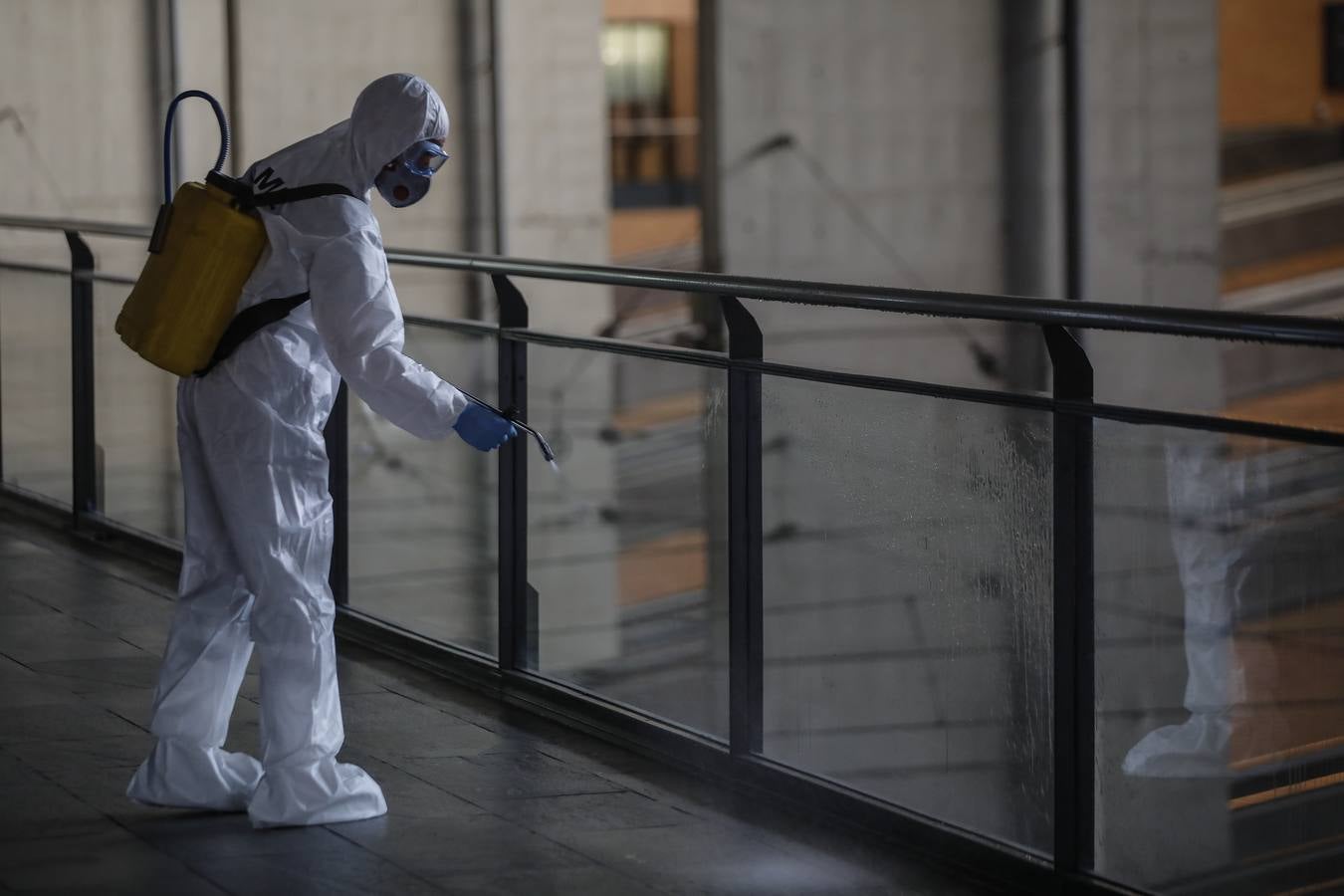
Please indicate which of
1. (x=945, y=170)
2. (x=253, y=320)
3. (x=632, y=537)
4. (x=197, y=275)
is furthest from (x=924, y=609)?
(x=632, y=537)

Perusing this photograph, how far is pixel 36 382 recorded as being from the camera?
741 cm

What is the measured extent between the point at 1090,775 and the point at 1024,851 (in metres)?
0.22

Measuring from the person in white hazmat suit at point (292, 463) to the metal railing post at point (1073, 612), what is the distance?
3.26 feet

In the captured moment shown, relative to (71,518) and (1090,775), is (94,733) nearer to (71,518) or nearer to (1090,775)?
(1090,775)

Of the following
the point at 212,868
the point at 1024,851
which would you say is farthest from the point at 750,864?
the point at 212,868

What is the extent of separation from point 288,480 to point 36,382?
4259mm

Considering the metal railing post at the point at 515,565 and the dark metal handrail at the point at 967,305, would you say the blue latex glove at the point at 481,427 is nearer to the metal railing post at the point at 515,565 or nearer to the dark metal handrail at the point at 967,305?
the dark metal handrail at the point at 967,305

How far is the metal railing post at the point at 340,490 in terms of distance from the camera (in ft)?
17.3

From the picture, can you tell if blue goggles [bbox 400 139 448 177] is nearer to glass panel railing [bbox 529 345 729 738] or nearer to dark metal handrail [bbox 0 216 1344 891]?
dark metal handrail [bbox 0 216 1344 891]

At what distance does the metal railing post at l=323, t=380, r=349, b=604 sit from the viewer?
17.3 ft

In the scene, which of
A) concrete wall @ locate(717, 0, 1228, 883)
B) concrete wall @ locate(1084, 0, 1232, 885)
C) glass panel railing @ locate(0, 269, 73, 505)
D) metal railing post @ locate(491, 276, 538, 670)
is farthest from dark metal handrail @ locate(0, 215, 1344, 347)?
concrete wall @ locate(717, 0, 1228, 883)

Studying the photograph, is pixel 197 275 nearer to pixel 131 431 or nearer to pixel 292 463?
pixel 292 463

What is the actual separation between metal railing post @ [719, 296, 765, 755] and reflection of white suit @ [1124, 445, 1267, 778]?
962mm

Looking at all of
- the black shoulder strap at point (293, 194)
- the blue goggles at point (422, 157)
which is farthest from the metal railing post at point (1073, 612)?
the black shoulder strap at point (293, 194)
